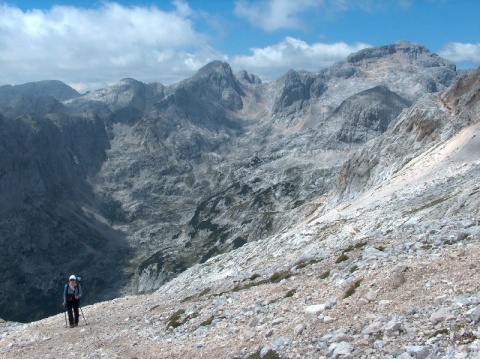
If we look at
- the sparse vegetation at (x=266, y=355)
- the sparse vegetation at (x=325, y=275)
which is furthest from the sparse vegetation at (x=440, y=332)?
the sparse vegetation at (x=325, y=275)

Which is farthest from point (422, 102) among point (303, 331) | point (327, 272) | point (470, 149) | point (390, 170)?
point (303, 331)

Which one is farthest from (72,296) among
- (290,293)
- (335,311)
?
(335,311)

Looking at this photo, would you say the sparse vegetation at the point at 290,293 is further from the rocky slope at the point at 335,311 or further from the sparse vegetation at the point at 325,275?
the sparse vegetation at the point at 325,275

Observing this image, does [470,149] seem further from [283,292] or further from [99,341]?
[99,341]

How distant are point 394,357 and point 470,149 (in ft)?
191

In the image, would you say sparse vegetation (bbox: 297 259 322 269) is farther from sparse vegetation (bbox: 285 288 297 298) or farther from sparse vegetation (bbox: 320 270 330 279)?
sparse vegetation (bbox: 285 288 297 298)

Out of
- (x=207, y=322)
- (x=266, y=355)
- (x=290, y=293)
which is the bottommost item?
(x=207, y=322)

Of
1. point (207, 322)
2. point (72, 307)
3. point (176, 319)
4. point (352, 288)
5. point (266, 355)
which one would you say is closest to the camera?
point (266, 355)

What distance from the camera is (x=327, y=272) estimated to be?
26.2 m

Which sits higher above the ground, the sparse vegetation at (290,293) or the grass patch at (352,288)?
the grass patch at (352,288)

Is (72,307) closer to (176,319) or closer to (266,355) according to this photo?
(176,319)

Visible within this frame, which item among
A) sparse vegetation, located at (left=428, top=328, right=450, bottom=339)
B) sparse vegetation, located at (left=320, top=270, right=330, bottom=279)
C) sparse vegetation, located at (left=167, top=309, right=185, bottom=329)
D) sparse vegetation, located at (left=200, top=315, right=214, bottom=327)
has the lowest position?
sparse vegetation, located at (left=167, top=309, right=185, bottom=329)

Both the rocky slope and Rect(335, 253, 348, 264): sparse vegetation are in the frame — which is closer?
the rocky slope

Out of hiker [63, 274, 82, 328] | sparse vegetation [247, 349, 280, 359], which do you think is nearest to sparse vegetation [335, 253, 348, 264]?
sparse vegetation [247, 349, 280, 359]
